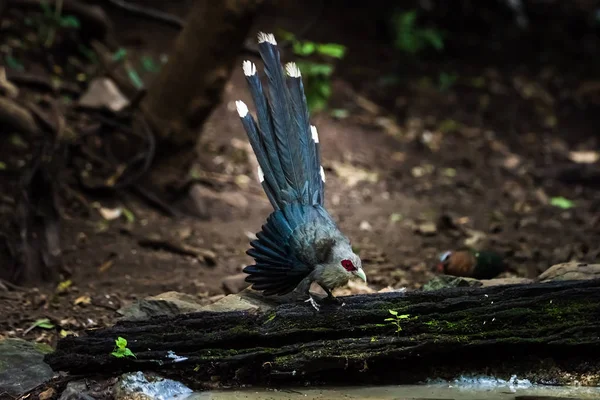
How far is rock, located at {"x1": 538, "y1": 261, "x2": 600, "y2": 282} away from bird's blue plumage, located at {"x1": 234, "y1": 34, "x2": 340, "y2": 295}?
1.24m

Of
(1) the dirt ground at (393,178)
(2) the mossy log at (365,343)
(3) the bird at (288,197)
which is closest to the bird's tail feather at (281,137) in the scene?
(3) the bird at (288,197)

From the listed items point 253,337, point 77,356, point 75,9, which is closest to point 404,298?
point 253,337

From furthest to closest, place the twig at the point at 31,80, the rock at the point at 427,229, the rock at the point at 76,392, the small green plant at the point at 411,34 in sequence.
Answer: the small green plant at the point at 411,34, the twig at the point at 31,80, the rock at the point at 427,229, the rock at the point at 76,392

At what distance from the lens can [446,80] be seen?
399 inches

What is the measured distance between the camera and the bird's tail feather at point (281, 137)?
3789 mm

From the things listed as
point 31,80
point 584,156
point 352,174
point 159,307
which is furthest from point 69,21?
point 584,156

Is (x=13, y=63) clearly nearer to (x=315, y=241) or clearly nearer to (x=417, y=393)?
(x=315, y=241)

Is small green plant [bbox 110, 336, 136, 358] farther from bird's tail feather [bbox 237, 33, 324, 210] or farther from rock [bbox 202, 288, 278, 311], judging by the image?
bird's tail feather [bbox 237, 33, 324, 210]

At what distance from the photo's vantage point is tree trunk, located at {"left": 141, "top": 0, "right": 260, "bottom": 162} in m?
5.72

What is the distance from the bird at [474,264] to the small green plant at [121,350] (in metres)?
2.31

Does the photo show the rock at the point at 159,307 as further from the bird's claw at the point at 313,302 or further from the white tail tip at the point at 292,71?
the white tail tip at the point at 292,71

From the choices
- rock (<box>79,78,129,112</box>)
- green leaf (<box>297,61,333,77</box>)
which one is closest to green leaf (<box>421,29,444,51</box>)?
green leaf (<box>297,61,333,77</box>)

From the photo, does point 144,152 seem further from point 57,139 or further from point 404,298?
point 404,298

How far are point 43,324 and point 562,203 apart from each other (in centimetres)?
488
